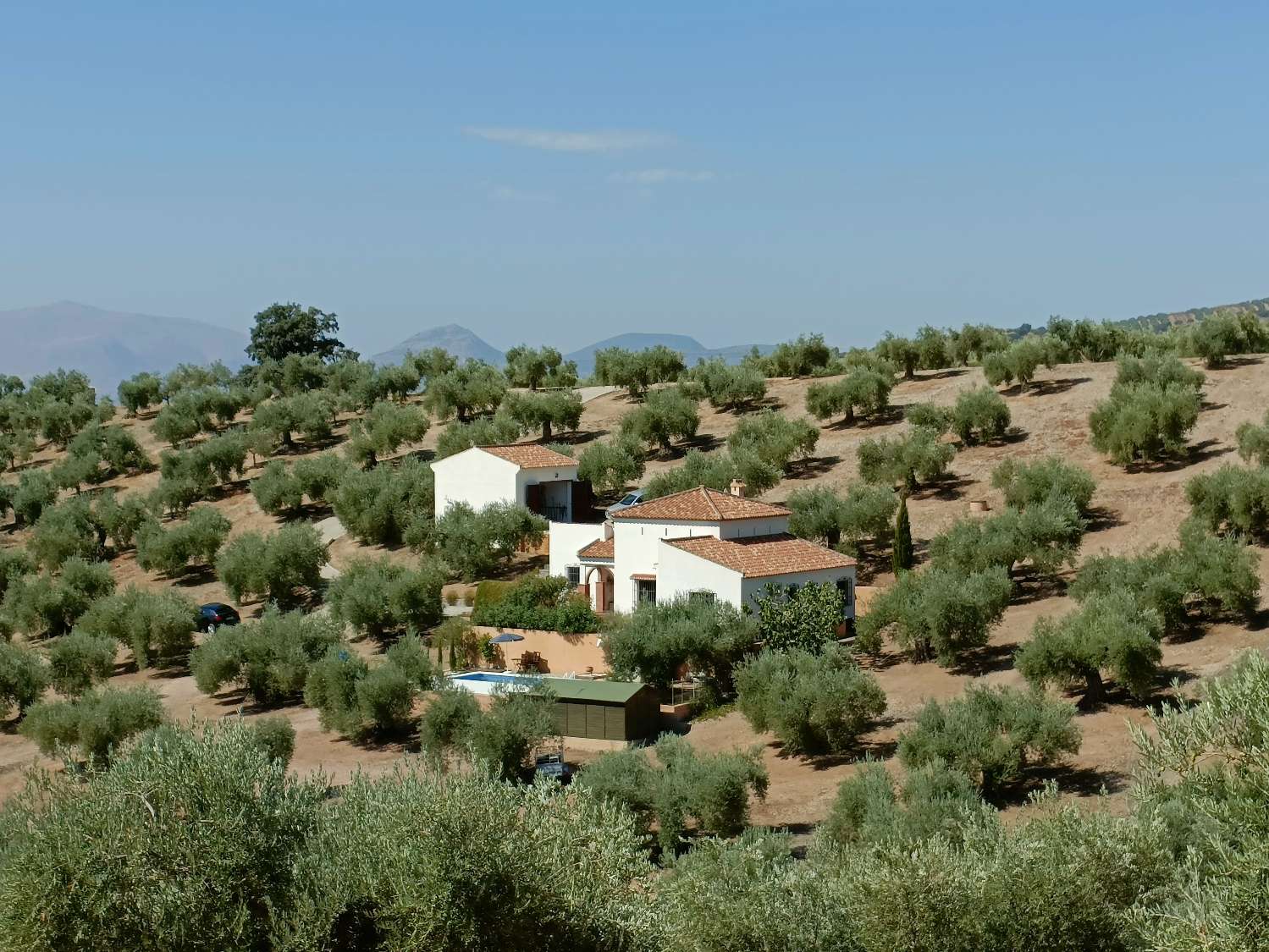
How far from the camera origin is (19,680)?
42.6 m

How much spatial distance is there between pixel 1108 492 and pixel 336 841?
3917 cm

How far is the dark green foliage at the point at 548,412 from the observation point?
7012cm

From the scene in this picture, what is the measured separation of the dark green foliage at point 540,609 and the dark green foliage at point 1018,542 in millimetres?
11306

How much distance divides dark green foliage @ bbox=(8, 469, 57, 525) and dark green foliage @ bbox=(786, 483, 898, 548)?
3971 centimetres

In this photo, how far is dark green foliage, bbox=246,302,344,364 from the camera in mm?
129000

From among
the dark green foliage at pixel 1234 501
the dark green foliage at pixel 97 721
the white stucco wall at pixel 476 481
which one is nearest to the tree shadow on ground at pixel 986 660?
the dark green foliage at pixel 1234 501

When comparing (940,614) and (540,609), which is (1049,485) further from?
(540,609)

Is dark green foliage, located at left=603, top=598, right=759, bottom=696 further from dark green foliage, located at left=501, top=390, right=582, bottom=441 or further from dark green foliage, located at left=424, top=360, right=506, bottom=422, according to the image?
dark green foliage, located at left=424, top=360, right=506, bottom=422

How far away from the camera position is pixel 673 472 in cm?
5681

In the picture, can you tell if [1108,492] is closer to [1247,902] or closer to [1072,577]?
[1072,577]

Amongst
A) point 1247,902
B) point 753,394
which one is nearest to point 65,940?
point 1247,902

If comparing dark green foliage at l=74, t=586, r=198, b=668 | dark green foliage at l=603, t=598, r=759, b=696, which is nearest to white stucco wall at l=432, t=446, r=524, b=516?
dark green foliage at l=74, t=586, r=198, b=668

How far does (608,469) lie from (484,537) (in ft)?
28.6

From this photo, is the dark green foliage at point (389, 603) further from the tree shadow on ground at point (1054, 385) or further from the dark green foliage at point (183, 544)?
the tree shadow on ground at point (1054, 385)
